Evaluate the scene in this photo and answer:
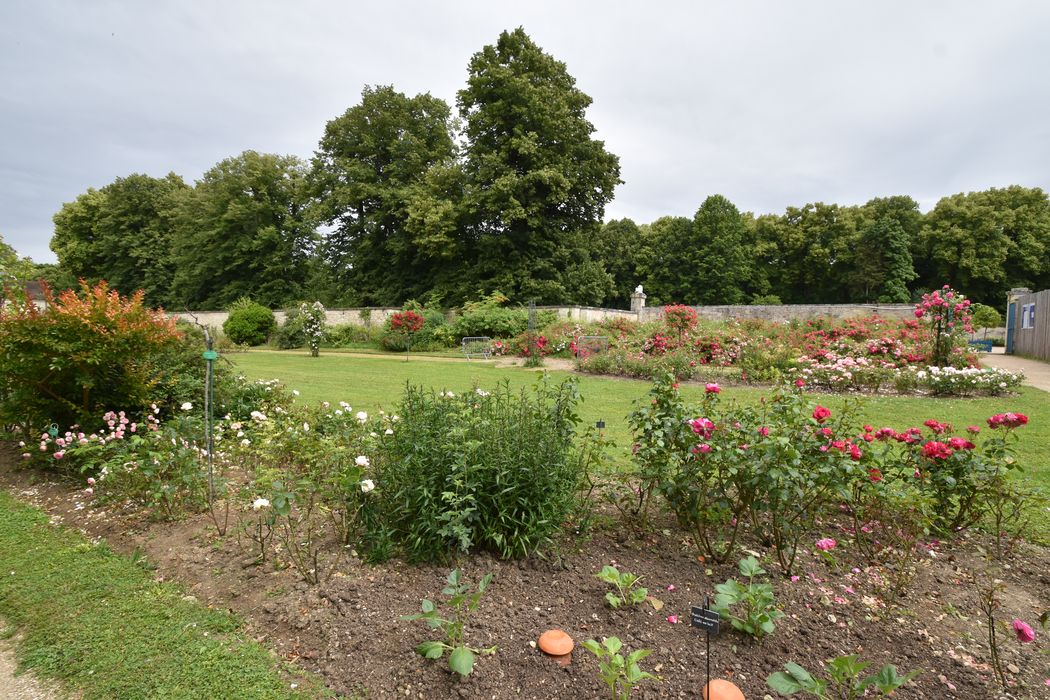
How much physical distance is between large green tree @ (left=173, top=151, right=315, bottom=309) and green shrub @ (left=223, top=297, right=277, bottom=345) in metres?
6.99

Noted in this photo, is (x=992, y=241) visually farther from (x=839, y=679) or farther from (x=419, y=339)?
(x=839, y=679)

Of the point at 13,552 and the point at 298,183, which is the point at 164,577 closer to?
the point at 13,552

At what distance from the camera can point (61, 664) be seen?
69.1 inches

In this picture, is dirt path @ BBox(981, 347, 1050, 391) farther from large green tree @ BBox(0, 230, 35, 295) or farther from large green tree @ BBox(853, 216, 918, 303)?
large green tree @ BBox(853, 216, 918, 303)

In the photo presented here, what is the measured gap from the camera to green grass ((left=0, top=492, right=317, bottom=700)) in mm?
1643

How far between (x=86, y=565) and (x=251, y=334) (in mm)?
21974

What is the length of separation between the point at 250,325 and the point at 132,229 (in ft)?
75.0

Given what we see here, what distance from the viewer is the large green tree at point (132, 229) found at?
3491 centimetres

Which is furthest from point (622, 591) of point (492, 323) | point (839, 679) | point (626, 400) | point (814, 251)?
point (814, 251)

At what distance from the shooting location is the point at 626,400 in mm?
7109

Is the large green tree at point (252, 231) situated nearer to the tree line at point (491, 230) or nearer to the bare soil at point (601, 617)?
the tree line at point (491, 230)

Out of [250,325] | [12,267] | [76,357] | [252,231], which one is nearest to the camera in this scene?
[76,357]

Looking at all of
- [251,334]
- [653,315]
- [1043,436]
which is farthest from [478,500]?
[251,334]

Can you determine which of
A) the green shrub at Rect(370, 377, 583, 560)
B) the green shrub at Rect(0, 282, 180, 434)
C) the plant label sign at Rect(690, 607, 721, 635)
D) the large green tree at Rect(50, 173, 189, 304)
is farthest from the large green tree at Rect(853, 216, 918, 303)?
the large green tree at Rect(50, 173, 189, 304)
